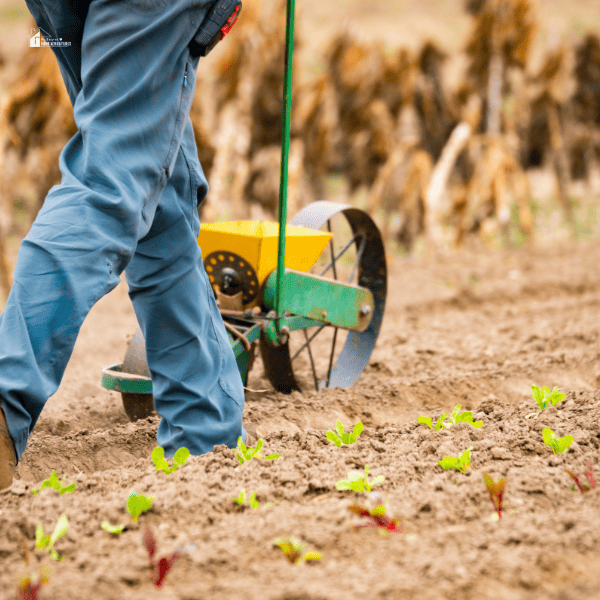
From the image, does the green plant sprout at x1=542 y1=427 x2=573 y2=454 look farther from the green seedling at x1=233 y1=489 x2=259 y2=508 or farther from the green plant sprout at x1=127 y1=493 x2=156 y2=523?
the green plant sprout at x1=127 y1=493 x2=156 y2=523

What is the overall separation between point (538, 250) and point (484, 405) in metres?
4.45

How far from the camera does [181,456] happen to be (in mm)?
1607

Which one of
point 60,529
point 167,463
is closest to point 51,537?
point 60,529

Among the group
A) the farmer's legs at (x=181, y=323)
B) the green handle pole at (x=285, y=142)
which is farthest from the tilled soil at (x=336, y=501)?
the green handle pole at (x=285, y=142)

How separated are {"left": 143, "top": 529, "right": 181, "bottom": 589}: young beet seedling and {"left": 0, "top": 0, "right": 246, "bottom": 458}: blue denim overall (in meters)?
0.40

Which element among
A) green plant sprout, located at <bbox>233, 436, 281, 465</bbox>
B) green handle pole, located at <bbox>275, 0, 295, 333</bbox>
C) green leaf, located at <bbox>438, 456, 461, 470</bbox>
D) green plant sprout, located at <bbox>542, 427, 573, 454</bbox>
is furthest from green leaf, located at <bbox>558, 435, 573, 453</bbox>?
green handle pole, located at <bbox>275, 0, 295, 333</bbox>

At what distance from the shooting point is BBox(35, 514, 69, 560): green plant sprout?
1.25 m

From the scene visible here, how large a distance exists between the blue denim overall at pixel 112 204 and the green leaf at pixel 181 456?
14cm

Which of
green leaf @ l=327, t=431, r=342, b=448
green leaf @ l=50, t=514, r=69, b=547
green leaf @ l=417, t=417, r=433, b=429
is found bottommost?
green leaf @ l=50, t=514, r=69, b=547

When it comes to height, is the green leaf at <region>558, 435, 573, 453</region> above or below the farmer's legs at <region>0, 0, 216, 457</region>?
below

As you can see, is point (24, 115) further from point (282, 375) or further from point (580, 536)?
point (580, 536)

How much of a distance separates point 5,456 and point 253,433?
79 cm

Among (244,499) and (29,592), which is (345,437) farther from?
(29,592)

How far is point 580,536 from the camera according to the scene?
1214 millimetres
